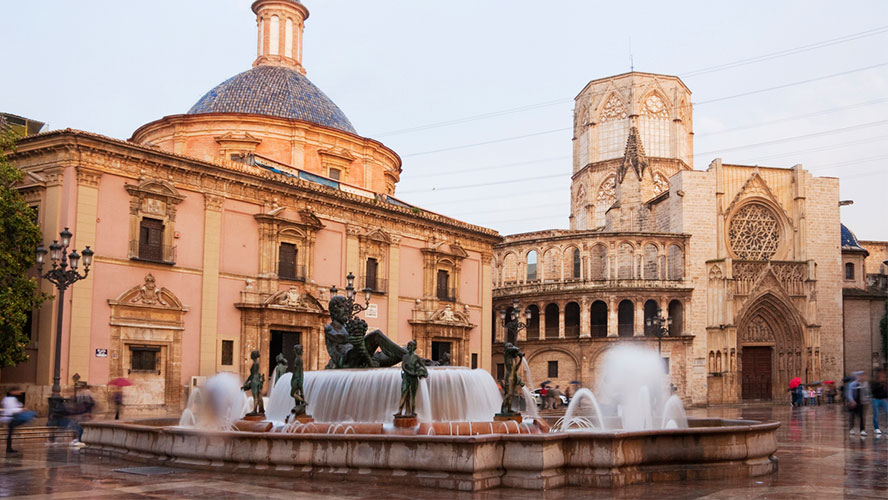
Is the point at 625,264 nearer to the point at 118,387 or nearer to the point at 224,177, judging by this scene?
the point at 224,177

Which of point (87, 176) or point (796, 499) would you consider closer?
point (796, 499)

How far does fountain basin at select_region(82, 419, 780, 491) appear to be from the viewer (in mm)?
9398

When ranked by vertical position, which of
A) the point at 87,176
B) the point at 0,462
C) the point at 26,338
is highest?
the point at 87,176

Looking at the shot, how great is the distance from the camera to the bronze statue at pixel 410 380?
1163 cm

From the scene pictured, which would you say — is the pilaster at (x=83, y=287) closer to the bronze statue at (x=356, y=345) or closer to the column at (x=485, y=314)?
the bronze statue at (x=356, y=345)

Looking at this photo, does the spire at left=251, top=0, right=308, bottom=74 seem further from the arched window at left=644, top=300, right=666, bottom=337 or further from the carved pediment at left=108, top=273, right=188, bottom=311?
the arched window at left=644, top=300, right=666, bottom=337

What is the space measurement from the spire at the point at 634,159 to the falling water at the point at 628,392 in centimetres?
1470

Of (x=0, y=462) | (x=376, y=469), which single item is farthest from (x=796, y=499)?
(x=0, y=462)

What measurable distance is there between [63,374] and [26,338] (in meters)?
1.36

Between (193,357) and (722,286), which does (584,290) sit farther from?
(193,357)

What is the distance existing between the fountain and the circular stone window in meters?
35.6

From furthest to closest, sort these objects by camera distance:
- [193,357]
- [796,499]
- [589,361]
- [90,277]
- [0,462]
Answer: [589,361]
[193,357]
[90,277]
[0,462]
[796,499]

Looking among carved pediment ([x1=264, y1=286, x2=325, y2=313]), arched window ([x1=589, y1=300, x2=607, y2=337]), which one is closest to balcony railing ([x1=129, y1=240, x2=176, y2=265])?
carved pediment ([x1=264, y1=286, x2=325, y2=313])

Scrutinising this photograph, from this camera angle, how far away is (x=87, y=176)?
24.0 meters
